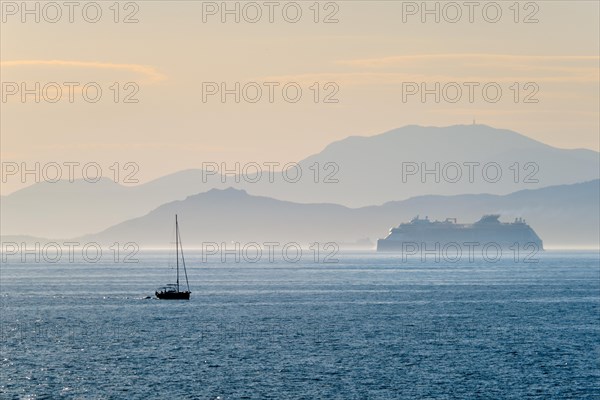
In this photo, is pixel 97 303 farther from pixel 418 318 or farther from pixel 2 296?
pixel 418 318

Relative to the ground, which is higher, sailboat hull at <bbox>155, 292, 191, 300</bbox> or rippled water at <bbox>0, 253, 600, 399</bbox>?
sailboat hull at <bbox>155, 292, 191, 300</bbox>

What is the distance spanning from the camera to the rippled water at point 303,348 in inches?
3078

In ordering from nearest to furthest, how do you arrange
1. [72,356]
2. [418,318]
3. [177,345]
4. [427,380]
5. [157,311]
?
[427,380]
[72,356]
[177,345]
[418,318]
[157,311]

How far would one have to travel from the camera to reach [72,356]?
3777 inches

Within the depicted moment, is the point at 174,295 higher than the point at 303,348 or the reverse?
higher

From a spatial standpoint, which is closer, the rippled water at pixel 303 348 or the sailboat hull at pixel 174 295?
the rippled water at pixel 303 348

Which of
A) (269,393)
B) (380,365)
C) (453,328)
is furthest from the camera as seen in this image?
(453,328)

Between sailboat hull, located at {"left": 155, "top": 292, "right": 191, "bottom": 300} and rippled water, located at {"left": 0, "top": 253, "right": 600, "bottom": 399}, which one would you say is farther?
sailboat hull, located at {"left": 155, "top": 292, "right": 191, "bottom": 300}

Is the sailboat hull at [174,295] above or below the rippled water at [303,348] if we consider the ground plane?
above

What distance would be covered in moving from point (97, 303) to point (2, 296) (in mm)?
27040

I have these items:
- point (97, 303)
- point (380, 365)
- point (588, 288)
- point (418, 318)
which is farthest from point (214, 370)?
point (588, 288)

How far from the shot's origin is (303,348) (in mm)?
99625

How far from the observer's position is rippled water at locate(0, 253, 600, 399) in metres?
78.2

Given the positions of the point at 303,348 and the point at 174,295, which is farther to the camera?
the point at 174,295
